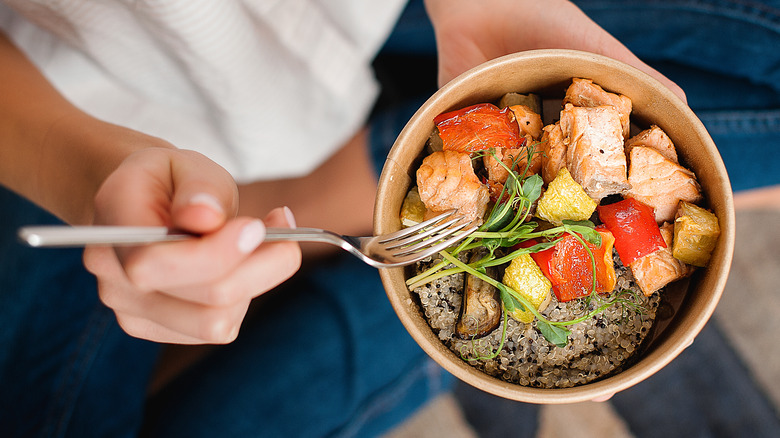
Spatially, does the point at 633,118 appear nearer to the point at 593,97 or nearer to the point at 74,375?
the point at 593,97

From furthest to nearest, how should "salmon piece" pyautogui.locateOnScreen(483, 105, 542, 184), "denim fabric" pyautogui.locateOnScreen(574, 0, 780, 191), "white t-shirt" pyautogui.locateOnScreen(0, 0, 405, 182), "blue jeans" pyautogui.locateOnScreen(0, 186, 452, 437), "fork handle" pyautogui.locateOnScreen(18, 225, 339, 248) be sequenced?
"blue jeans" pyautogui.locateOnScreen(0, 186, 452, 437) → "denim fabric" pyautogui.locateOnScreen(574, 0, 780, 191) → "white t-shirt" pyautogui.locateOnScreen(0, 0, 405, 182) → "salmon piece" pyautogui.locateOnScreen(483, 105, 542, 184) → "fork handle" pyautogui.locateOnScreen(18, 225, 339, 248)

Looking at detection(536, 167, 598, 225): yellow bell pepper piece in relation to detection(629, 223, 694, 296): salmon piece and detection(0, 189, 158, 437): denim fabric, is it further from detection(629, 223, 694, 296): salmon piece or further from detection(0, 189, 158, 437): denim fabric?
detection(0, 189, 158, 437): denim fabric

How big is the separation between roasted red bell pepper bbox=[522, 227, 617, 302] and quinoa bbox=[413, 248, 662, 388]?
1.5 inches

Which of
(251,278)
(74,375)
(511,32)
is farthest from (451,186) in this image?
(74,375)

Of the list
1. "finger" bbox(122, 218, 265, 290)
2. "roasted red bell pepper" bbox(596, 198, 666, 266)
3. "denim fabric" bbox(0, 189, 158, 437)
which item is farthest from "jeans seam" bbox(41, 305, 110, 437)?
"roasted red bell pepper" bbox(596, 198, 666, 266)

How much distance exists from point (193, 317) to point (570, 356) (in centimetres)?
57

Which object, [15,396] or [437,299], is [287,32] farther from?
[15,396]

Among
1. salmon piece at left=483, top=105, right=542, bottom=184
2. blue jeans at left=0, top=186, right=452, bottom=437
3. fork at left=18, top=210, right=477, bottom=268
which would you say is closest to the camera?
fork at left=18, top=210, right=477, bottom=268

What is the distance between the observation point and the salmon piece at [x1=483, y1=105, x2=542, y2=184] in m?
0.82

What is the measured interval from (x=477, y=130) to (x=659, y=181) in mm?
294

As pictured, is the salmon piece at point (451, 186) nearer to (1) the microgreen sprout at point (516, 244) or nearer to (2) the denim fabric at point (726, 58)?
(1) the microgreen sprout at point (516, 244)

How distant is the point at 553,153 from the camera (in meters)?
0.81

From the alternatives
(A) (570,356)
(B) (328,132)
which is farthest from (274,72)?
(A) (570,356)

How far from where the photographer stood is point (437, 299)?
0.84 meters
